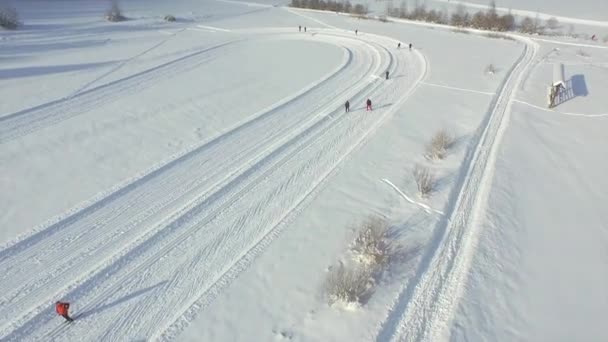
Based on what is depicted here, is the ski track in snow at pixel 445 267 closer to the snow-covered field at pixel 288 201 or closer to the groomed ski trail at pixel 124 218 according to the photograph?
the snow-covered field at pixel 288 201

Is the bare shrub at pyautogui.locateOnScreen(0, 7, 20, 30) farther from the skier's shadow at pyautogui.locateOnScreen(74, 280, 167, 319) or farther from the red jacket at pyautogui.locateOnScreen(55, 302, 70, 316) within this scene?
the skier's shadow at pyautogui.locateOnScreen(74, 280, 167, 319)

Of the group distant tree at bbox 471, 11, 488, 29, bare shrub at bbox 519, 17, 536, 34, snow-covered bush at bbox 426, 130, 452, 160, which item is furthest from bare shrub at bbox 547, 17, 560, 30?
snow-covered bush at bbox 426, 130, 452, 160

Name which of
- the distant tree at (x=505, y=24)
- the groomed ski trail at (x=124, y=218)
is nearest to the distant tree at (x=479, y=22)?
the distant tree at (x=505, y=24)

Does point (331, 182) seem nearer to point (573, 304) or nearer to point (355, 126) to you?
point (355, 126)

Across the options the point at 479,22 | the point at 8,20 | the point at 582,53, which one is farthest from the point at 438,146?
the point at 8,20

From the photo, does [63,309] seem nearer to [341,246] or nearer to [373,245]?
[341,246]

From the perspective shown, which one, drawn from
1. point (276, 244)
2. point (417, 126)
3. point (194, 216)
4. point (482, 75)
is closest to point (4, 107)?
point (194, 216)
